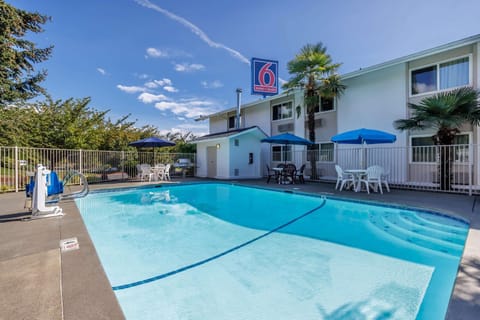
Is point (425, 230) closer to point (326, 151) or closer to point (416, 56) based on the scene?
point (416, 56)

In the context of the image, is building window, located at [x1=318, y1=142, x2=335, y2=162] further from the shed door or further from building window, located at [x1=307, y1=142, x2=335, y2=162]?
the shed door

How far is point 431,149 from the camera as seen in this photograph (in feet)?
32.4

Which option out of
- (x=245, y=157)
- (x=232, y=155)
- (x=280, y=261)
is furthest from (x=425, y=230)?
(x=245, y=157)

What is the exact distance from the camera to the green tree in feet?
32.2

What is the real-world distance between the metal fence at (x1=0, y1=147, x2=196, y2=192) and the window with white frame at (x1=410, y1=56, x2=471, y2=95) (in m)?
13.8

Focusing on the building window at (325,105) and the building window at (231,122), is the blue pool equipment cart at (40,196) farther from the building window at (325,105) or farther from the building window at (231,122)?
the building window at (231,122)

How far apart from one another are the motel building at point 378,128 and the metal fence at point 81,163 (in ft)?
9.39

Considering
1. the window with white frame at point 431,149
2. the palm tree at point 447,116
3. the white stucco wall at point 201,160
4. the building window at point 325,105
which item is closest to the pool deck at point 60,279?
the palm tree at point 447,116

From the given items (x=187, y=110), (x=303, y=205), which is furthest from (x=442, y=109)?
(x=187, y=110)

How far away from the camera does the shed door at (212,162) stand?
51.7 feet

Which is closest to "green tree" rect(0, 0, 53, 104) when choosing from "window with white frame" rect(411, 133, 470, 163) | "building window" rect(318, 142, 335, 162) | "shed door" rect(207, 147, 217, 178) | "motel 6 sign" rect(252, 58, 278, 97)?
"shed door" rect(207, 147, 217, 178)

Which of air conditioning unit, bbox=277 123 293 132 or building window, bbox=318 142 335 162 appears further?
air conditioning unit, bbox=277 123 293 132

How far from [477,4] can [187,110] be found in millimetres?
26488

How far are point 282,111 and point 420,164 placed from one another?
29.6ft
